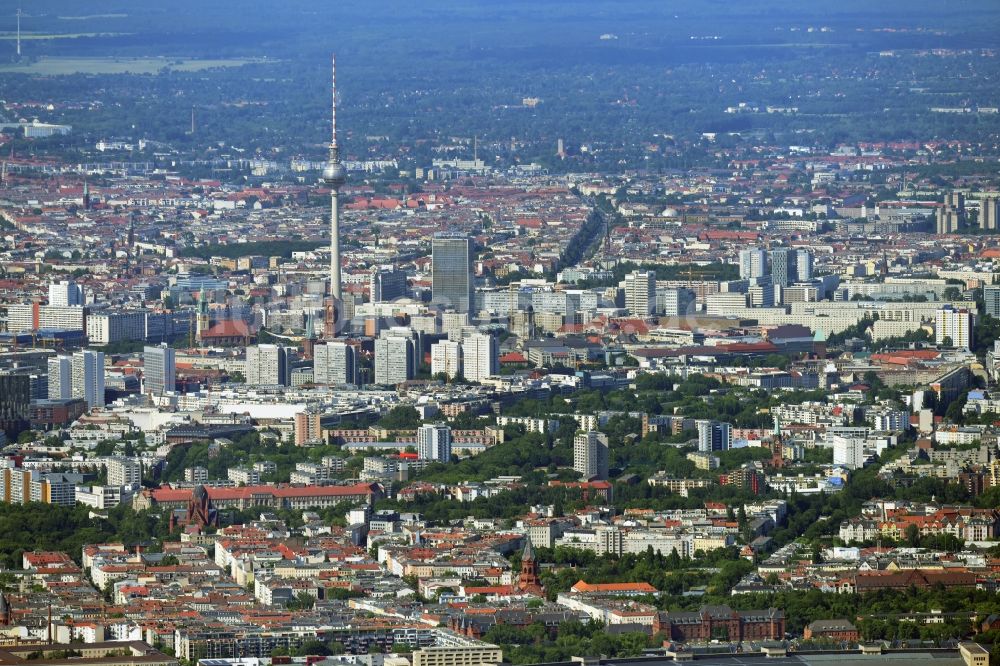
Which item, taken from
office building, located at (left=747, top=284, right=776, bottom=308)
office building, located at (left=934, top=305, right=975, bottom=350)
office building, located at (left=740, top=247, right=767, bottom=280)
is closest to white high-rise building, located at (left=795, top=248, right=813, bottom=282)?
office building, located at (left=740, top=247, right=767, bottom=280)

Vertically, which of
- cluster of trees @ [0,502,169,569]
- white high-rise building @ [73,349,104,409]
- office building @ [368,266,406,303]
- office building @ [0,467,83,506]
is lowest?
cluster of trees @ [0,502,169,569]

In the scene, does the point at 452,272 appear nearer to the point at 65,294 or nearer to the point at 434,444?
the point at 65,294

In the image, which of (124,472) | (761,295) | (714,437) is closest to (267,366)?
(714,437)

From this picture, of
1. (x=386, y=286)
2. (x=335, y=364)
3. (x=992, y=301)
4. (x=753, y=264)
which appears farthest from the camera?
(x=753, y=264)

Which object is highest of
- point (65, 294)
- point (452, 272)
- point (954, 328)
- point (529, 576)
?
point (452, 272)

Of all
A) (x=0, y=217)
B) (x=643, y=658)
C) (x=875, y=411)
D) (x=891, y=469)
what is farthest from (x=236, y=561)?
(x=0, y=217)

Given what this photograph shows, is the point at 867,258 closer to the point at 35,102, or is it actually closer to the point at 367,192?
the point at 367,192

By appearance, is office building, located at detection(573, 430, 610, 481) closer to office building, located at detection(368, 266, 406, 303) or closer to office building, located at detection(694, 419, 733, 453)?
office building, located at detection(694, 419, 733, 453)
